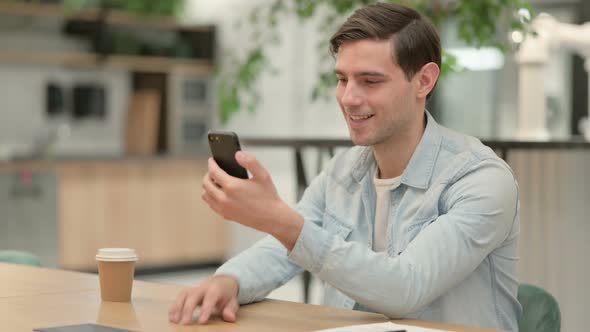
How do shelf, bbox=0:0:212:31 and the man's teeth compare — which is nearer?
the man's teeth

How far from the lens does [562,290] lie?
10.9 ft

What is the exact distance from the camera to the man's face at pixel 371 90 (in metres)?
1.99

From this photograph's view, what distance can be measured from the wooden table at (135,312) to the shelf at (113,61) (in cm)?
535

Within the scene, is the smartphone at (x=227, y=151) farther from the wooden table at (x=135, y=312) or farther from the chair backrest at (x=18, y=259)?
the chair backrest at (x=18, y=259)

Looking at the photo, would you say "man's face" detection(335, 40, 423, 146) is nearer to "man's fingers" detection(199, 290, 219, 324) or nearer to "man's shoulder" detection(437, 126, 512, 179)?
"man's shoulder" detection(437, 126, 512, 179)

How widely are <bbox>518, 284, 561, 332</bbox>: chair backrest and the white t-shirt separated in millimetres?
289

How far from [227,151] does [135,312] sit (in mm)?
393

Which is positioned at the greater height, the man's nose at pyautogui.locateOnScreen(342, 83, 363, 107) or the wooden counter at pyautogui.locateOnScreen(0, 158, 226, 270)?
the man's nose at pyautogui.locateOnScreen(342, 83, 363, 107)

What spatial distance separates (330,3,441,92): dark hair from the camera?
2.02 metres

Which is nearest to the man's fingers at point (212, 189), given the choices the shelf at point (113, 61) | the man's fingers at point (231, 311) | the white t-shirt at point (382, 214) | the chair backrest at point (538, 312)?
the man's fingers at point (231, 311)

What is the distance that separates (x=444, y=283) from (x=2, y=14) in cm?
605

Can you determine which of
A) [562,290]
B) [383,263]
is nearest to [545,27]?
[562,290]

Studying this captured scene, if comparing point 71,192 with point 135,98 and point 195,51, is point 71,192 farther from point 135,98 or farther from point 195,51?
point 195,51

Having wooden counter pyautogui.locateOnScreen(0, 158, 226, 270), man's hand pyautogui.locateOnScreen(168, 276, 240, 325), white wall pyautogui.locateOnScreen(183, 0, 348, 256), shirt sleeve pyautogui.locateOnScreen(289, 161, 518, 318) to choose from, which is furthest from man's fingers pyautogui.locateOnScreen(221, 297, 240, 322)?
Result: white wall pyautogui.locateOnScreen(183, 0, 348, 256)
